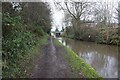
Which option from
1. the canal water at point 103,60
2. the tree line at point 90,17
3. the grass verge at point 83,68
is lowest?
the canal water at point 103,60

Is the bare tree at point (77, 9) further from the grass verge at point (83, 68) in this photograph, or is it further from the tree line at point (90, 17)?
the grass verge at point (83, 68)

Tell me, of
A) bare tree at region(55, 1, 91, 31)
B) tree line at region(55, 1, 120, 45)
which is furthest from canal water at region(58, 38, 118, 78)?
bare tree at region(55, 1, 91, 31)

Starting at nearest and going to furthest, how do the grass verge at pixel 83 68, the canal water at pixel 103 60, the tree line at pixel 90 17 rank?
the grass verge at pixel 83 68 < the canal water at pixel 103 60 < the tree line at pixel 90 17

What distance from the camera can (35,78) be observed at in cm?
488

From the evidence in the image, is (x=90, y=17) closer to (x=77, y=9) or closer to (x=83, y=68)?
(x=77, y=9)

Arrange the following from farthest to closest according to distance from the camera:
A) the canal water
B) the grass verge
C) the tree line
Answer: the tree line → the canal water → the grass verge

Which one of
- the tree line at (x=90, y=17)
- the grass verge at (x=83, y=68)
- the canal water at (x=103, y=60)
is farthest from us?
the tree line at (x=90, y=17)

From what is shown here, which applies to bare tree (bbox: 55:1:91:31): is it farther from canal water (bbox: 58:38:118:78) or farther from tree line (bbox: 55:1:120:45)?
canal water (bbox: 58:38:118:78)

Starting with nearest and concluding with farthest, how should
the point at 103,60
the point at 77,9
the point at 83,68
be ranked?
1. the point at 83,68
2. the point at 103,60
3. the point at 77,9

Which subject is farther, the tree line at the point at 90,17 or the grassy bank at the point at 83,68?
the tree line at the point at 90,17

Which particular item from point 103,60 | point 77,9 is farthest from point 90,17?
point 103,60

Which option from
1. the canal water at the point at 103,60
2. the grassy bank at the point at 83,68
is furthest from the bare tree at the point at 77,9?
the grassy bank at the point at 83,68

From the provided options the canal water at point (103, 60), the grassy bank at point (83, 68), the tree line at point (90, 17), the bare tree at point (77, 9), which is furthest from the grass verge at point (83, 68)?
the bare tree at point (77, 9)

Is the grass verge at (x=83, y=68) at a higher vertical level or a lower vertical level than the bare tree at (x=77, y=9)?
lower
